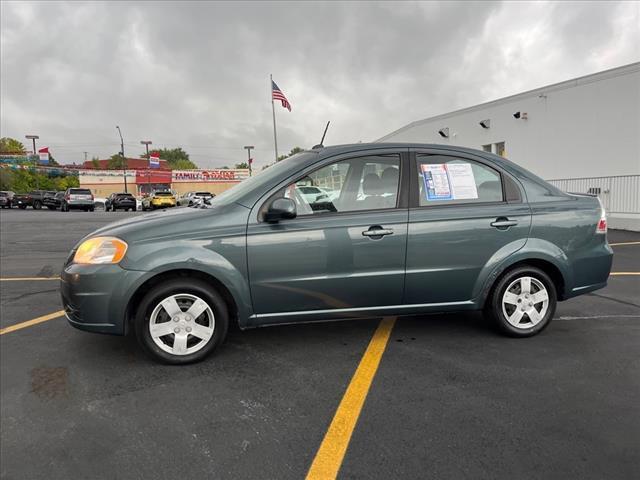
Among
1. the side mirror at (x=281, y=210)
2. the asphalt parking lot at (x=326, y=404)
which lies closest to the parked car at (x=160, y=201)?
the asphalt parking lot at (x=326, y=404)

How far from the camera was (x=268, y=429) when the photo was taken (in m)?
2.56

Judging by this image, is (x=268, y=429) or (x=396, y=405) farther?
(x=396, y=405)

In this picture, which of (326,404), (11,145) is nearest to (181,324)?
(326,404)

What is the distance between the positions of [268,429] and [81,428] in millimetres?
1109

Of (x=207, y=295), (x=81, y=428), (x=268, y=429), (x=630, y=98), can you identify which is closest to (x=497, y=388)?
(x=268, y=429)

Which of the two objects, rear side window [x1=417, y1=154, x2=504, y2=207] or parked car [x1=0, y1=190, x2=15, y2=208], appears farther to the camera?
parked car [x1=0, y1=190, x2=15, y2=208]

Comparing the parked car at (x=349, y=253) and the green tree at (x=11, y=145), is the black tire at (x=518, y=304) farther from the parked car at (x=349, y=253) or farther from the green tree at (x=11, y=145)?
the green tree at (x=11, y=145)

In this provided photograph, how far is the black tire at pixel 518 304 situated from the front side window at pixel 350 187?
1.23m

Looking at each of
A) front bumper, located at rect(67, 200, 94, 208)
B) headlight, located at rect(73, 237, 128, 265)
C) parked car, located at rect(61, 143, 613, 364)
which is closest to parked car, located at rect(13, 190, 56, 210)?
front bumper, located at rect(67, 200, 94, 208)

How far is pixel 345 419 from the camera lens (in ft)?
8.66

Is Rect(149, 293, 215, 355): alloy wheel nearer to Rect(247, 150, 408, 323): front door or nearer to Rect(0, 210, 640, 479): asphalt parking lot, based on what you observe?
Rect(0, 210, 640, 479): asphalt parking lot

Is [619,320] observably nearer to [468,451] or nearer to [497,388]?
[497,388]

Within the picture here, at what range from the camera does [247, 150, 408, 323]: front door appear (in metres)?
3.34

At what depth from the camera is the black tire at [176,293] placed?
325 cm
